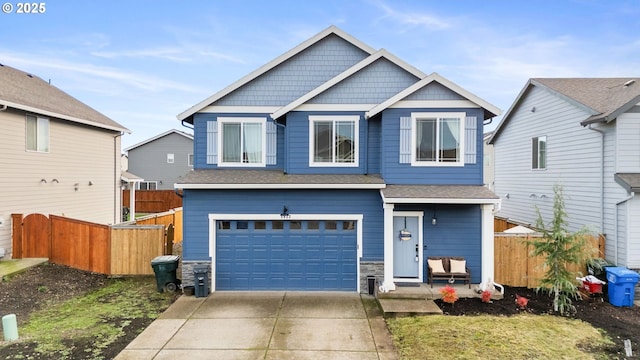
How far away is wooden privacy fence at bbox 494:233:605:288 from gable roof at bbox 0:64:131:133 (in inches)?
702

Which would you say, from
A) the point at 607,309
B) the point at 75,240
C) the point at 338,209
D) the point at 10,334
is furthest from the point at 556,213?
the point at 75,240

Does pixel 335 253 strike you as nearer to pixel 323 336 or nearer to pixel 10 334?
pixel 323 336

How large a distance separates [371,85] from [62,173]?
13.9 meters

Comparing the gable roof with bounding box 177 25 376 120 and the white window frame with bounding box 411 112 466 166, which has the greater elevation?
the gable roof with bounding box 177 25 376 120

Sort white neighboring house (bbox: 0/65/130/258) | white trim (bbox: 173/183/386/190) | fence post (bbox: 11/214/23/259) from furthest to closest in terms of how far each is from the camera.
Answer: white neighboring house (bbox: 0/65/130/258) < fence post (bbox: 11/214/23/259) < white trim (bbox: 173/183/386/190)

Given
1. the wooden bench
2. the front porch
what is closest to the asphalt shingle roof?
the wooden bench

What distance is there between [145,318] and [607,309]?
12.4 meters

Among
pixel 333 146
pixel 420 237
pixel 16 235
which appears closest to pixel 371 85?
pixel 333 146

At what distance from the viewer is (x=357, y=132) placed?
38.1 ft

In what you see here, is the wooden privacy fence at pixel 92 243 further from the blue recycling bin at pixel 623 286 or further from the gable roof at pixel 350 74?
the blue recycling bin at pixel 623 286

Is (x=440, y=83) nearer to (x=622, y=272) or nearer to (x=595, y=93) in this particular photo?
(x=622, y=272)

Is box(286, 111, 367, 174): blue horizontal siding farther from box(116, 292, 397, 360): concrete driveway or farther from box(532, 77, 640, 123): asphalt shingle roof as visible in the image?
box(532, 77, 640, 123): asphalt shingle roof

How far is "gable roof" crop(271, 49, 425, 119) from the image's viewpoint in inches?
445

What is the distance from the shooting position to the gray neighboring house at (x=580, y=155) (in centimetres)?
1106
